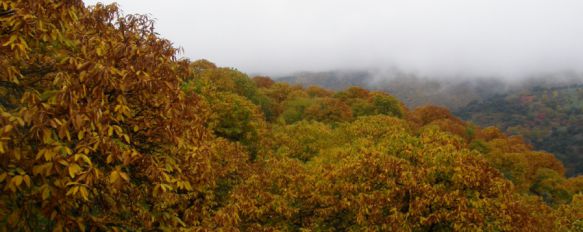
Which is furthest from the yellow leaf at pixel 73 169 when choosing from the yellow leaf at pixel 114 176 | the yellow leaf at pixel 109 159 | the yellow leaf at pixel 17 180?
the yellow leaf at pixel 17 180

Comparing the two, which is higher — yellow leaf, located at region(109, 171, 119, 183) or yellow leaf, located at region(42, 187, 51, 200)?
yellow leaf, located at region(109, 171, 119, 183)

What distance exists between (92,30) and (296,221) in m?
14.4

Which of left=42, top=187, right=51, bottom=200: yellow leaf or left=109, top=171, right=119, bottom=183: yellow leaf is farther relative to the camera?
left=42, top=187, right=51, bottom=200: yellow leaf

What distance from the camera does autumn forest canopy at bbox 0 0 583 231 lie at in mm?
6637

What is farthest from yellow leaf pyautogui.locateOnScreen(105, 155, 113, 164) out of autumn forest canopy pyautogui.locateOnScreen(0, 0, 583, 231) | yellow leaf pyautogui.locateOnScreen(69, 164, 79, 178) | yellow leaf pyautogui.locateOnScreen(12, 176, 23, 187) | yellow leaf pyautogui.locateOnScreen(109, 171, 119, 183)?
yellow leaf pyautogui.locateOnScreen(12, 176, 23, 187)

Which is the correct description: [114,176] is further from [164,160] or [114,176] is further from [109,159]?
[164,160]

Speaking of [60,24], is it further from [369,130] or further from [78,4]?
[369,130]

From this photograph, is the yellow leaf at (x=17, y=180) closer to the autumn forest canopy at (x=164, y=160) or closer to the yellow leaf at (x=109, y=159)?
the autumn forest canopy at (x=164, y=160)

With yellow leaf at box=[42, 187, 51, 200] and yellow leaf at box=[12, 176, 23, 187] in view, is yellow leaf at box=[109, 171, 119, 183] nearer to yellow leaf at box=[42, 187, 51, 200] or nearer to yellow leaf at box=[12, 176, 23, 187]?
yellow leaf at box=[42, 187, 51, 200]

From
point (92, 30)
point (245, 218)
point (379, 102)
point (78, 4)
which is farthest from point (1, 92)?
point (379, 102)

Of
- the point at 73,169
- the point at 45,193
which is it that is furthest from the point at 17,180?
the point at 73,169

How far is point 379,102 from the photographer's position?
86438mm

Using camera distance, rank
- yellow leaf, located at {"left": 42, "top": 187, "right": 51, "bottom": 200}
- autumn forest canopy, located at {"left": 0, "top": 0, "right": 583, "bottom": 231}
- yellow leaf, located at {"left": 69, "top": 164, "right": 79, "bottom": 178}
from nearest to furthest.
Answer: yellow leaf, located at {"left": 69, "top": 164, "right": 79, "bottom": 178} < yellow leaf, located at {"left": 42, "top": 187, "right": 51, "bottom": 200} < autumn forest canopy, located at {"left": 0, "top": 0, "right": 583, "bottom": 231}

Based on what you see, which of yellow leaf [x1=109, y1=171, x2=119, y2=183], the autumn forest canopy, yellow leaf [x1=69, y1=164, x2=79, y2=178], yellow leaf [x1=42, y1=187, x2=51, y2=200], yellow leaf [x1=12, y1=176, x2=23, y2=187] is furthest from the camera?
the autumn forest canopy
